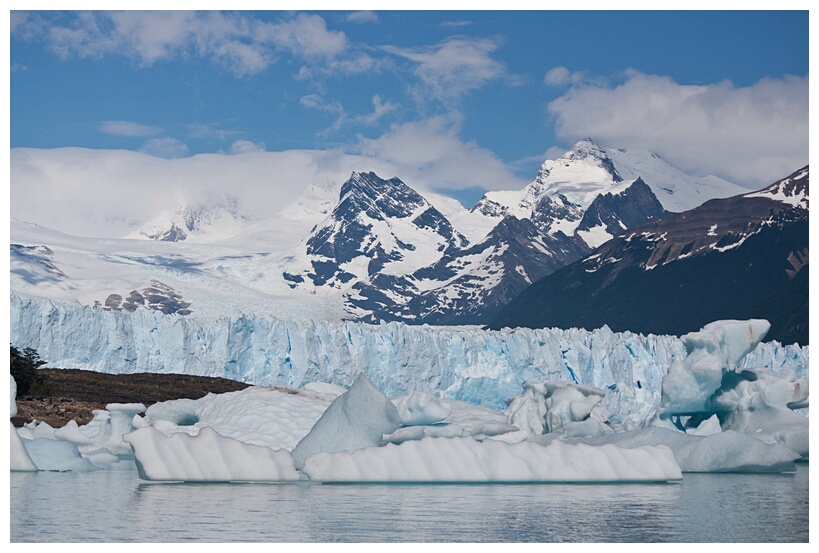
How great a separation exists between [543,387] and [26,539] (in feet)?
46.8

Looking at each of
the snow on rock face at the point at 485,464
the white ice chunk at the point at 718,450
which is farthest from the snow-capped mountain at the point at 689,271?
the snow on rock face at the point at 485,464

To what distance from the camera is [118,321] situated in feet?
150

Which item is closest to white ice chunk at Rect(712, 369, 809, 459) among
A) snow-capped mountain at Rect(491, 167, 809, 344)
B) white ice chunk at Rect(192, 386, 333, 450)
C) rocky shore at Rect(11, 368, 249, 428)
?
white ice chunk at Rect(192, 386, 333, 450)

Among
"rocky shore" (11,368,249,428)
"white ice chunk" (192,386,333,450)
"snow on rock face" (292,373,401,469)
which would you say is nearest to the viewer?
"snow on rock face" (292,373,401,469)

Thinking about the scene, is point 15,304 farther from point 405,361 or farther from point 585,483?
point 585,483

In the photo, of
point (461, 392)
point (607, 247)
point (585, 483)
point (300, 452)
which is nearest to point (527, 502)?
point (585, 483)

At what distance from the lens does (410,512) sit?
1153 centimetres

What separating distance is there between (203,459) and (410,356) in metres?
33.3

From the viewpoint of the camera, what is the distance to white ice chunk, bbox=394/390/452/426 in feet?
59.8

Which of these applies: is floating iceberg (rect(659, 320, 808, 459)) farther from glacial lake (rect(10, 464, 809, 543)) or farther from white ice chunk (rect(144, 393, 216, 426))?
white ice chunk (rect(144, 393, 216, 426))

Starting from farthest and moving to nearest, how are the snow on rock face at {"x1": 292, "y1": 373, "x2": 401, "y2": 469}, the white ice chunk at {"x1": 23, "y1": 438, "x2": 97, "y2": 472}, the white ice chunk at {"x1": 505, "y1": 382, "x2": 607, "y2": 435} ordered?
the white ice chunk at {"x1": 505, "y1": 382, "x2": 607, "y2": 435} < the white ice chunk at {"x1": 23, "y1": 438, "x2": 97, "y2": 472} < the snow on rock face at {"x1": 292, "y1": 373, "x2": 401, "y2": 469}

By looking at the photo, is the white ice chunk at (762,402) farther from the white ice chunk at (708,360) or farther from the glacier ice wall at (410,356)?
the glacier ice wall at (410,356)

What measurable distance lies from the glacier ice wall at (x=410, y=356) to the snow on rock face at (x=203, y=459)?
31947 mm

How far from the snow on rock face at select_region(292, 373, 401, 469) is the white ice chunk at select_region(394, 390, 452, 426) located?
2209 mm
